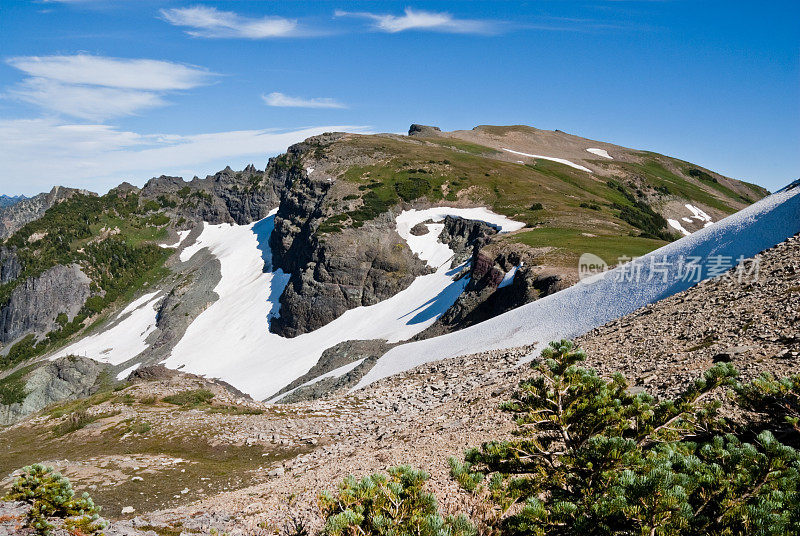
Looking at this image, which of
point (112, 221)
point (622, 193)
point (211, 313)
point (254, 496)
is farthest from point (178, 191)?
point (254, 496)

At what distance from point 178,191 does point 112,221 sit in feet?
68.5

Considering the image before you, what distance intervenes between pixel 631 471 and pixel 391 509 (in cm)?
293

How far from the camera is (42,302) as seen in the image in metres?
107

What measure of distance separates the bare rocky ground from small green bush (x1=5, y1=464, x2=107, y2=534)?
0.60 m

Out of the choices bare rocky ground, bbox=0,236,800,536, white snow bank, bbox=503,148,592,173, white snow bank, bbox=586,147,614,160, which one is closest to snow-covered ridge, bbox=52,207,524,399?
bare rocky ground, bbox=0,236,800,536

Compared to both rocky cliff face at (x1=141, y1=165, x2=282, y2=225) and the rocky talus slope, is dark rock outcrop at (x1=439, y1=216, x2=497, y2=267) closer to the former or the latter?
the rocky talus slope

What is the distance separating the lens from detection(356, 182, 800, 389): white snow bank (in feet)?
88.9

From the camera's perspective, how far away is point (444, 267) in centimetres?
7038

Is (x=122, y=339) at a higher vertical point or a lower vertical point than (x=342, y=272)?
lower

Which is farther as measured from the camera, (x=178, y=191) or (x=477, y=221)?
(x=178, y=191)

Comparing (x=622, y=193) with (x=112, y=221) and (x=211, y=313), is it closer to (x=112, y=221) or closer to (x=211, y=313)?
(x=211, y=313)

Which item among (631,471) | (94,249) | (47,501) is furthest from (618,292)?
(94,249)

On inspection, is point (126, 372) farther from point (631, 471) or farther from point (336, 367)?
point (631, 471)

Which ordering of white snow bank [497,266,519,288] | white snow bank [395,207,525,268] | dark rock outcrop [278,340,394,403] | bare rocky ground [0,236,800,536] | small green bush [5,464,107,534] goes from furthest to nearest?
white snow bank [395,207,525,268], white snow bank [497,266,519,288], dark rock outcrop [278,340,394,403], bare rocky ground [0,236,800,536], small green bush [5,464,107,534]
